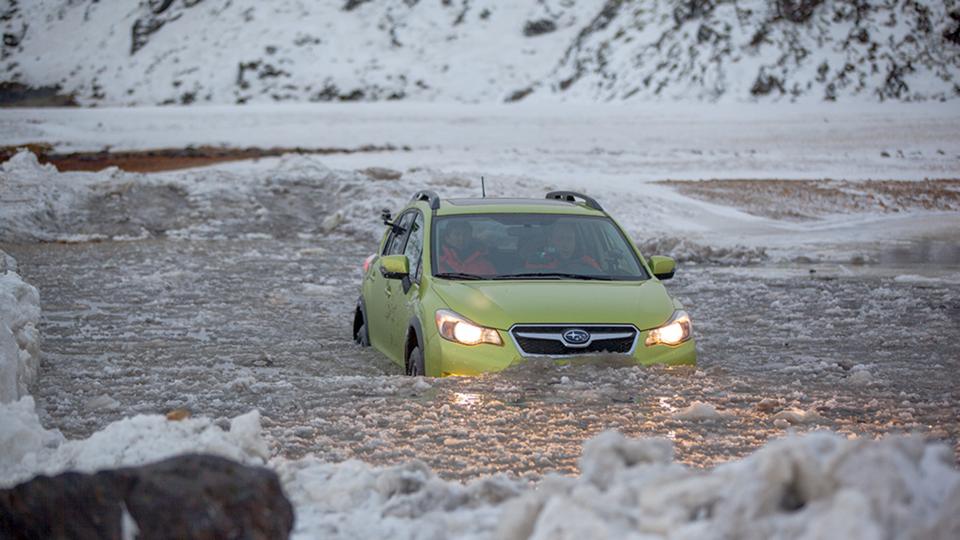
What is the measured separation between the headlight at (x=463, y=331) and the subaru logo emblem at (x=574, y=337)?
416 millimetres

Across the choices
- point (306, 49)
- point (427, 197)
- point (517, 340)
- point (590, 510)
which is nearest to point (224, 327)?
point (427, 197)

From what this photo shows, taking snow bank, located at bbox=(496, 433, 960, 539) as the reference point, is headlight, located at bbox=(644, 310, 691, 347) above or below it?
below

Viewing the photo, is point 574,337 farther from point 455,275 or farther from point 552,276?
point 455,275

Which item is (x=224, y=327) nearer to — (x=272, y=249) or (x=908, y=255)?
(x=272, y=249)

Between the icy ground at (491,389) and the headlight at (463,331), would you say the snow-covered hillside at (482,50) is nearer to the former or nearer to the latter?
the icy ground at (491,389)

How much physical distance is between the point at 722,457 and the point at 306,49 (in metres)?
78.4

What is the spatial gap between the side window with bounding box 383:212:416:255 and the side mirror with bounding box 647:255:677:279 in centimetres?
209

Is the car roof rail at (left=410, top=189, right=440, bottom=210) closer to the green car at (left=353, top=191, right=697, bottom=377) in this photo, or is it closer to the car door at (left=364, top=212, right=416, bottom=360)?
the green car at (left=353, top=191, right=697, bottom=377)

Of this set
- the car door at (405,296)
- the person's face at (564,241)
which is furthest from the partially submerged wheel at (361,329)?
the person's face at (564,241)

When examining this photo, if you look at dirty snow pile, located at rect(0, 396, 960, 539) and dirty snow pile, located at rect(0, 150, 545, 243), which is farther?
dirty snow pile, located at rect(0, 150, 545, 243)

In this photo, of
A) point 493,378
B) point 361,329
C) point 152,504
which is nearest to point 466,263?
point 493,378

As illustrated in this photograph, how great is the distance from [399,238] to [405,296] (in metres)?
1.45

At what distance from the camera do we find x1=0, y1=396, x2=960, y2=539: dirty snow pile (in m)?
3.27

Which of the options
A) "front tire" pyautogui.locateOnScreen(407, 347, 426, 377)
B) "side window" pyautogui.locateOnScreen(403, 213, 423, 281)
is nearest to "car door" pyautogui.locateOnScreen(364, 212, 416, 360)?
"side window" pyautogui.locateOnScreen(403, 213, 423, 281)
